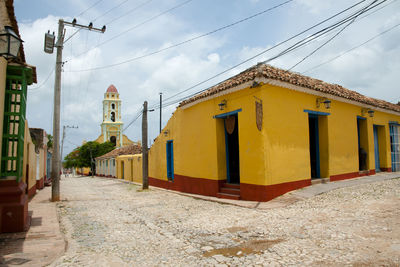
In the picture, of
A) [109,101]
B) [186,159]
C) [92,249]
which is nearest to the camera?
[92,249]

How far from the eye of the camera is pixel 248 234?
5.10 meters

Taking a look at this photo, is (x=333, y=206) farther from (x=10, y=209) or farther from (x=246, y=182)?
(x=10, y=209)

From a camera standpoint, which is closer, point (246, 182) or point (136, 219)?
point (136, 219)

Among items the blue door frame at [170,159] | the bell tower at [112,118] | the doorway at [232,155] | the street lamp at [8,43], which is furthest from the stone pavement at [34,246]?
the bell tower at [112,118]

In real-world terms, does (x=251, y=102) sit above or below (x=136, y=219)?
above

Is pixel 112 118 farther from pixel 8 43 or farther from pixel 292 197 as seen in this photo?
pixel 8 43

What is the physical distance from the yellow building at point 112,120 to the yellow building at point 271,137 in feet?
110

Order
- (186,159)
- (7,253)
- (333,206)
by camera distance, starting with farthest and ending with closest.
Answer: (186,159), (333,206), (7,253)

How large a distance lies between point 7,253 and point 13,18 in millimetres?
4225

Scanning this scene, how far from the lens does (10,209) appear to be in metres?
5.37

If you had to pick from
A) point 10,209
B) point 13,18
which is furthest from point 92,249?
point 13,18

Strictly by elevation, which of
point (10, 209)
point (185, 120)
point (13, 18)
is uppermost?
point (13, 18)

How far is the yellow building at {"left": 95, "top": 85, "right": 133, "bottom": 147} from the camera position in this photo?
44.3 meters

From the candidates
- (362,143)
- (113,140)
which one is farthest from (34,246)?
(113,140)
